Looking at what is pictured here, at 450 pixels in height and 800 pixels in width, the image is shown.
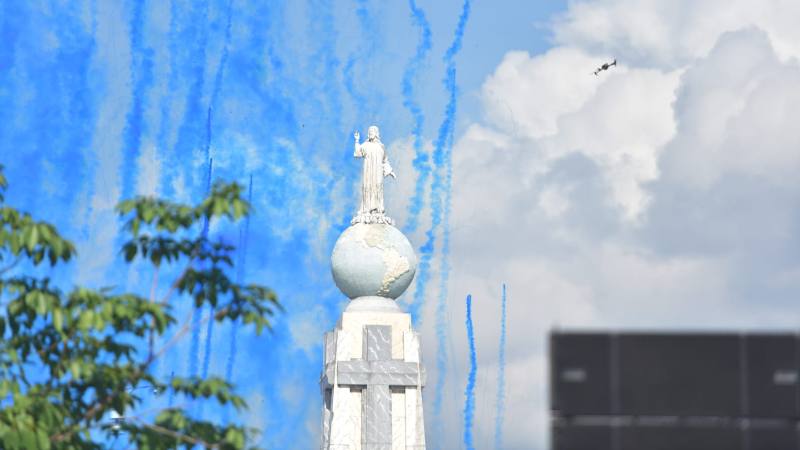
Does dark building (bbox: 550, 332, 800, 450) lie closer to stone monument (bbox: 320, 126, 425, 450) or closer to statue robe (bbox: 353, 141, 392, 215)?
stone monument (bbox: 320, 126, 425, 450)

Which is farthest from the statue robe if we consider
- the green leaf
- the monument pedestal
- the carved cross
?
the green leaf

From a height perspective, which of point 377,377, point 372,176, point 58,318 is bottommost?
point 58,318

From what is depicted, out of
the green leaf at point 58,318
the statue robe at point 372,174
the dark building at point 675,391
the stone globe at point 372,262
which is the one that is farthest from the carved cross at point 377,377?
the dark building at point 675,391

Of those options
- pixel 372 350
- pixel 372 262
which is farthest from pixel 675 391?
pixel 372 262

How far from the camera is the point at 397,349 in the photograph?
43281 millimetres

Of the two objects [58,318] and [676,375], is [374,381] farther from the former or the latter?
[676,375]

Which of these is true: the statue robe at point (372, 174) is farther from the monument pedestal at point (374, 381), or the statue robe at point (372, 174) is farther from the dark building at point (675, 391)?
the dark building at point (675, 391)

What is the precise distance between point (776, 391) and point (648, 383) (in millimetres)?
1204

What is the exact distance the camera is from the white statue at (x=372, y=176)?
4459cm

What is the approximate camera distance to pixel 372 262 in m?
43.4

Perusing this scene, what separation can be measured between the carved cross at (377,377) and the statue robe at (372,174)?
4.08 m

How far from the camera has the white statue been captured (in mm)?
44594

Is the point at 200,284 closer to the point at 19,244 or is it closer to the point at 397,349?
the point at 19,244

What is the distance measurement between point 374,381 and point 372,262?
3.55m
